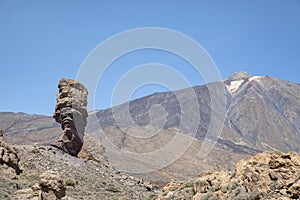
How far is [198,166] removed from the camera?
91688mm

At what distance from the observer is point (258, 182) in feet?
Result: 44.6

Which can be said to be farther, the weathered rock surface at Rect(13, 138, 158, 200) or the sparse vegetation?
the sparse vegetation

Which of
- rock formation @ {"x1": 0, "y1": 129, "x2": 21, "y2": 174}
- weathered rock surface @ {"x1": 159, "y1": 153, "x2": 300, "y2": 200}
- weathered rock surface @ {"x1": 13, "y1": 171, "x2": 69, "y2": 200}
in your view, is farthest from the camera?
rock formation @ {"x1": 0, "y1": 129, "x2": 21, "y2": 174}

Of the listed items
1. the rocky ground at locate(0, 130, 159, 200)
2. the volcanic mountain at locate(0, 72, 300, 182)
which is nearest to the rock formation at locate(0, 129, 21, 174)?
the rocky ground at locate(0, 130, 159, 200)

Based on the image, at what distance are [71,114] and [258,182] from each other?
66.1ft

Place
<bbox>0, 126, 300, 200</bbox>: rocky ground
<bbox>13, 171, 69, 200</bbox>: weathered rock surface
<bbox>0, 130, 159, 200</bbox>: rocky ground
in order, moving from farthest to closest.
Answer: <bbox>0, 130, 159, 200</bbox>: rocky ground, <bbox>13, 171, 69, 200</bbox>: weathered rock surface, <bbox>0, 126, 300, 200</bbox>: rocky ground

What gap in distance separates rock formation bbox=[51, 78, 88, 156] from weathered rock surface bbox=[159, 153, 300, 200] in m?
16.8

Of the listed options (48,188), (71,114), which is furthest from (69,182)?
(48,188)

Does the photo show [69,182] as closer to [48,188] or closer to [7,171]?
[7,171]

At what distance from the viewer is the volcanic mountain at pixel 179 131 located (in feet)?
292

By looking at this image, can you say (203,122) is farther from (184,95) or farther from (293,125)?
(293,125)

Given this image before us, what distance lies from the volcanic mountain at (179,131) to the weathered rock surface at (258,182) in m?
50.8

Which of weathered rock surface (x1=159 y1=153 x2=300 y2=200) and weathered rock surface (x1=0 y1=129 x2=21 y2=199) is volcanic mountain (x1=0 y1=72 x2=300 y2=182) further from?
weathered rock surface (x1=159 y1=153 x2=300 y2=200)

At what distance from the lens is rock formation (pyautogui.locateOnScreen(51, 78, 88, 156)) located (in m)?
31.1
